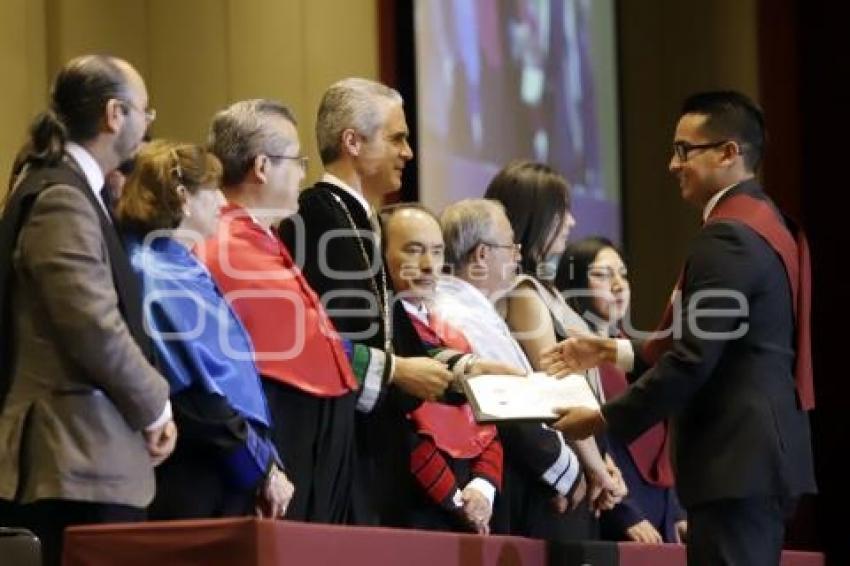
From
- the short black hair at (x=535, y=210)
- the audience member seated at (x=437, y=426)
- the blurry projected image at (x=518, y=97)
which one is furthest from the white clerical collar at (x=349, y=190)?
the blurry projected image at (x=518, y=97)

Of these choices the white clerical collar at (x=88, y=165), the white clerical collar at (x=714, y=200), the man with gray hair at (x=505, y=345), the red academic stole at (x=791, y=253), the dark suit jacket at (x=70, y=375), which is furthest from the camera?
the man with gray hair at (x=505, y=345)

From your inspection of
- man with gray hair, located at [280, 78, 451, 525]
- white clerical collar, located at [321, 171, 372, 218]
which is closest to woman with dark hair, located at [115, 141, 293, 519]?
man with gray hair, located at [280, 78, 451, 525]

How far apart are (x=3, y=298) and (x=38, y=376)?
0.55 ft

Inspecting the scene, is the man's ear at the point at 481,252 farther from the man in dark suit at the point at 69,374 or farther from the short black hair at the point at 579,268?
the man in dark suit at the point at 69,374

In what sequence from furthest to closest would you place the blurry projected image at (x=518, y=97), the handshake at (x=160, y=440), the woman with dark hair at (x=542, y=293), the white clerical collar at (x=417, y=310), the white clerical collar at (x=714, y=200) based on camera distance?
the blurry projected image at (x=518, y=97), the woman with dark hair at (x=542, y=293), the white clerical collar at (x=417, y=310), the white clerical collar at (x=714, y=200), the handshake at (x=160, y=440)

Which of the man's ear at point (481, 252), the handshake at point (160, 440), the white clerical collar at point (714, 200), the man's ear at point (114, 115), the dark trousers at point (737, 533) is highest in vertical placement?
the man's ear at point (114, 115)

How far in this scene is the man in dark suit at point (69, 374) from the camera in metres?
3.44

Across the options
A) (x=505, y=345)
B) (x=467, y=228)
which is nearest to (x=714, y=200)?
(x=505, y=345)

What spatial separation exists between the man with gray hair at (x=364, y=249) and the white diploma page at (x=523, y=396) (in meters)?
0.10

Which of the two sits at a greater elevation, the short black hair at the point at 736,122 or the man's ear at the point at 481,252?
the short black hair at the point at 736,122

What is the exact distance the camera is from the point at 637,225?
865cm

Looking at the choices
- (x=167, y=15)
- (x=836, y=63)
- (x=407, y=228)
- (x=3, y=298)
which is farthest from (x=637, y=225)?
(x=3, y=298)

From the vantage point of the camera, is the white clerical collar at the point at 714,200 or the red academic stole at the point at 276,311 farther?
Answer: the white clerical collar at the point at 714,200

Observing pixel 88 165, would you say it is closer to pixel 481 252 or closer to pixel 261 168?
pixel 261 168
